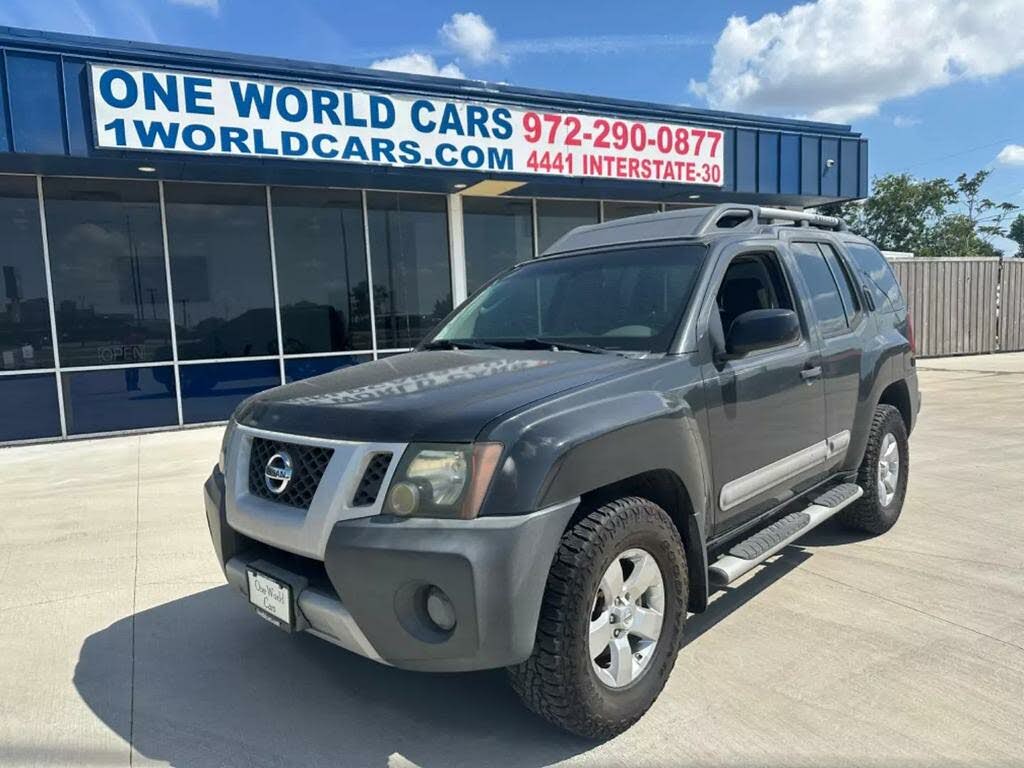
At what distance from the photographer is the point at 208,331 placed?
10148mm

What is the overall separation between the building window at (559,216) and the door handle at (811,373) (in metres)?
8.73

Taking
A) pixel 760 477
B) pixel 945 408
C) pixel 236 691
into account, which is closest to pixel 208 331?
pixel 236 691

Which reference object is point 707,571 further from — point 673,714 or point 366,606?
point 366,606

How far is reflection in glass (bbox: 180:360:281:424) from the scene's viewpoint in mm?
10055

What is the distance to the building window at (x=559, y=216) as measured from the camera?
12.4m

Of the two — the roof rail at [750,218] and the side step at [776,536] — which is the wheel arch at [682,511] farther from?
the roof rail at [750,218]

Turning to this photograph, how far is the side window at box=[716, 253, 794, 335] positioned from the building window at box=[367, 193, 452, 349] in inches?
317

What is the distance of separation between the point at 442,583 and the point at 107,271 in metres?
9.37

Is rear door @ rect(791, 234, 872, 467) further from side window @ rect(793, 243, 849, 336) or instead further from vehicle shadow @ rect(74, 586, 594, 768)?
vehicle shadow @ rect(74, 586, 594, 768)

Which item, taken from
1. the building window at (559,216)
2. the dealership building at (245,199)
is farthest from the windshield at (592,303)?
the building window at (559,216)

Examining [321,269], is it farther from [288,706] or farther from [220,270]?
[288,706]

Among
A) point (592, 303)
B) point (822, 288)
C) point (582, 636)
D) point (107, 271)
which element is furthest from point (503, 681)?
point (107, 271)

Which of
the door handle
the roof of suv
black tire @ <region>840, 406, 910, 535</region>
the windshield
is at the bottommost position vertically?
black tire @ <region>840, 406, 910, 535</region>

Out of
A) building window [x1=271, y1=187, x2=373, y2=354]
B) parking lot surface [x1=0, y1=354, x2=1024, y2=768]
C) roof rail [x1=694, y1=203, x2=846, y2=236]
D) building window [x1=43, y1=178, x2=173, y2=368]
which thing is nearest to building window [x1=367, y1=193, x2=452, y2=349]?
building window [x1=271, y1=187, x2=373, y2=354]
